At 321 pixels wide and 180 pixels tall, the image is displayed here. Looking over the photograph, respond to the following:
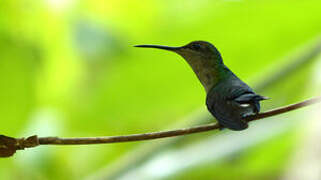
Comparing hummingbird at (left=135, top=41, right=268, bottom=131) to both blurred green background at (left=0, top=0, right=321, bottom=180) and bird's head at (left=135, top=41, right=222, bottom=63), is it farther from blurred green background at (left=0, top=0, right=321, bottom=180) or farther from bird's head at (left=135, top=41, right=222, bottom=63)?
blurred green background at (left=0, top=0, right=321, bottom=180)

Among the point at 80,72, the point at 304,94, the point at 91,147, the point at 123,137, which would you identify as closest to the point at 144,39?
the point at 80,72

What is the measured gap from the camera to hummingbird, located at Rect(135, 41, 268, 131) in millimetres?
685

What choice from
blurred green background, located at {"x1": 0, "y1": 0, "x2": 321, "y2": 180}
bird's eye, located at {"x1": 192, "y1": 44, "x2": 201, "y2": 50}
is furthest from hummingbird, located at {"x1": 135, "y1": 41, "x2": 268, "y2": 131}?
blurred green background, located at {"x1": 0, "y1": 0, "x2": 321, "y2": 180}

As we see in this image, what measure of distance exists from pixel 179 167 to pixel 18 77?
0.39 m

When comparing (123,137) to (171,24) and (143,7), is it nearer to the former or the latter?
(171,24)

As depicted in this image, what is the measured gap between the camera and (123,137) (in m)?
0.55

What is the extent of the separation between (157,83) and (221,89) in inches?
18.8

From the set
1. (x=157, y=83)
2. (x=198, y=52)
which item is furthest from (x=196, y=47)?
(x=157, y=83)

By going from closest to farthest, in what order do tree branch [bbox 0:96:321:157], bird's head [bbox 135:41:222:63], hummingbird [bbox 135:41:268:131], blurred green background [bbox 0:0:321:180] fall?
tree branch [bbox 0:96:321:157] < hummingbird [bbox 135:41:268:131] < bird's head [bbox 135:41:222:63] < blurred green background [bbox 0:0:321:180]

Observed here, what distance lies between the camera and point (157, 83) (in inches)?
51.5

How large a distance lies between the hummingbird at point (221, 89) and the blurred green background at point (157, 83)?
0.14 metres

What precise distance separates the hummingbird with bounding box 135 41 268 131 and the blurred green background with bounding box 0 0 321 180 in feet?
0.45

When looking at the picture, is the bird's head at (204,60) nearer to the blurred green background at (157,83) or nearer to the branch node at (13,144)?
the blurred green background at (157,83)

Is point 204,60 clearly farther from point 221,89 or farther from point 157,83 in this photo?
point 157,83
